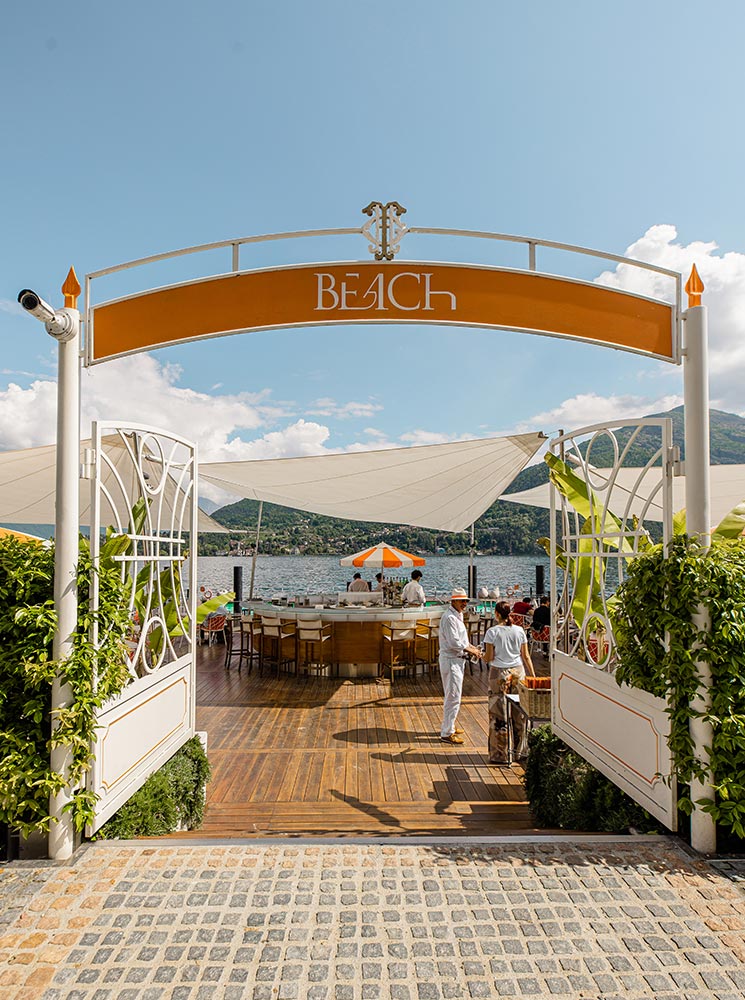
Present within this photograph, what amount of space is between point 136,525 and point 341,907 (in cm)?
252

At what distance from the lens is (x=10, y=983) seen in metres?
2.17

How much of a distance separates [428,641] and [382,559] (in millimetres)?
2366

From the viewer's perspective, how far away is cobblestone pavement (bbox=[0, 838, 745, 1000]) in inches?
85.4

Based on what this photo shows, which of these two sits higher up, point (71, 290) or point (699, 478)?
point (71, 290)

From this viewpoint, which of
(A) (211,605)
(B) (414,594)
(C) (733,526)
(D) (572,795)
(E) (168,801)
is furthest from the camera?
(B) (414,594)

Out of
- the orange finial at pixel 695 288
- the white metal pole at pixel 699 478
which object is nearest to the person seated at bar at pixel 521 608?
the white metal pole at pixel 699 478

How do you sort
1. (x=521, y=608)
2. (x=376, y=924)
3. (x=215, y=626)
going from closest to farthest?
(x=376, y=924)
(x=521, y=608)
(x=215, y=626)

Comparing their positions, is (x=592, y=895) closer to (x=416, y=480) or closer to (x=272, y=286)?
(x=272, y=286)

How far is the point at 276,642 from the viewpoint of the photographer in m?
10.0

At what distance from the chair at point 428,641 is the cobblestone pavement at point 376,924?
6.26m

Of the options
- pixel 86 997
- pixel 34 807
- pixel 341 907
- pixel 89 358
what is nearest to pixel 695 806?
pixel 341 907

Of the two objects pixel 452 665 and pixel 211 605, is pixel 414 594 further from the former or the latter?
pixel 211 605

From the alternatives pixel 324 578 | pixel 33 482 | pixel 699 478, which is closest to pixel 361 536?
pixel 324 578

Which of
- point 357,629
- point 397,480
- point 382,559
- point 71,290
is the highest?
point 71,290
